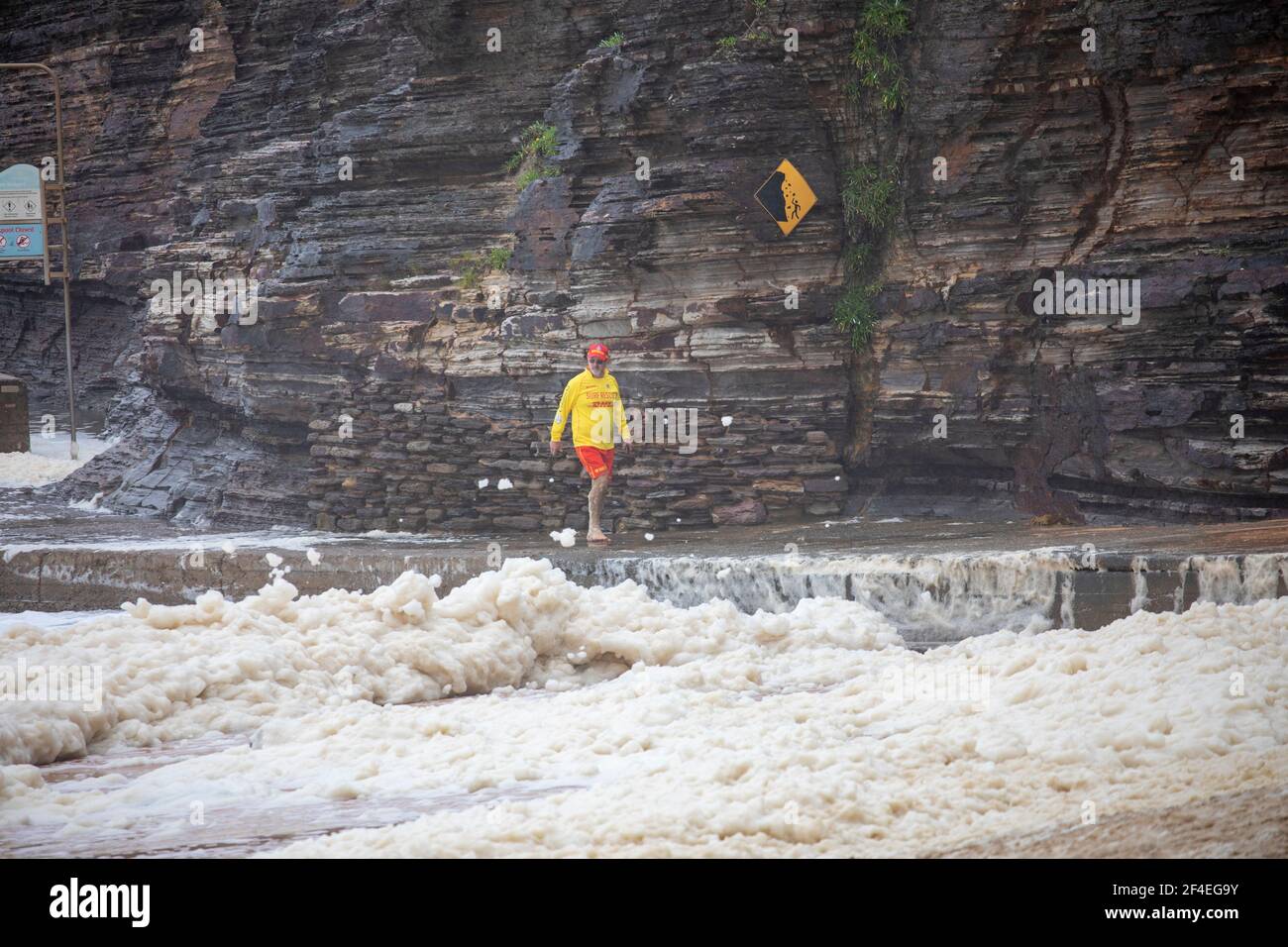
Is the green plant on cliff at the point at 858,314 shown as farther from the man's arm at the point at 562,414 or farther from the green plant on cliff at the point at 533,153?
the green plant on cliff at the point at 533,153

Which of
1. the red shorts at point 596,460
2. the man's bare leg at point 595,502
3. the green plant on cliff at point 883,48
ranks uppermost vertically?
the green plant on cliff at point 883,48

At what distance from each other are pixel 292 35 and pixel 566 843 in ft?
57.4

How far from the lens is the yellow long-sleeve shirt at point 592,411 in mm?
11633

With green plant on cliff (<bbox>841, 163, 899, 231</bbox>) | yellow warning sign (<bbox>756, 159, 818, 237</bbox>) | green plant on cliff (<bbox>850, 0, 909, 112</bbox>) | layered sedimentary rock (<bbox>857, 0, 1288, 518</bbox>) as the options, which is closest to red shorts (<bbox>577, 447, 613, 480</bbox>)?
layered sedimentary rock (<bbox>857, 0, 1288, 518</bbox>)

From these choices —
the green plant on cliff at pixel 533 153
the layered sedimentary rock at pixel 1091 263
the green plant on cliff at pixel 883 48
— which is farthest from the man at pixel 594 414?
the green plant on cliff at pixel 883 48

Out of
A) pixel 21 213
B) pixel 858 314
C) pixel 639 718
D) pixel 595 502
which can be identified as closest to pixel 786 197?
pixel 858 314

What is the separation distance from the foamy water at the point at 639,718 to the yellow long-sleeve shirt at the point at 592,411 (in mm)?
2912

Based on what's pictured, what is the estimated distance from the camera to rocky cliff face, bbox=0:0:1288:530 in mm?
11953

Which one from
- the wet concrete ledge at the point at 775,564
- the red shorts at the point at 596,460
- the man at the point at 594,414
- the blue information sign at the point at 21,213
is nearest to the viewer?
the wet concrete ledge at the point at 775,564

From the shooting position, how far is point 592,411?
11633 mm

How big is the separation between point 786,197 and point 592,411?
3508mm

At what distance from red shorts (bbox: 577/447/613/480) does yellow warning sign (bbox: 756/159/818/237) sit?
3398mm
